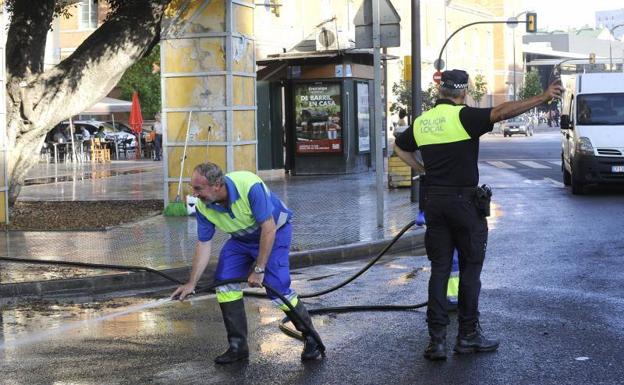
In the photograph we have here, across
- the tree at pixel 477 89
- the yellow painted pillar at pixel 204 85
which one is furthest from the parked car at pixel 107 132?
the tree at pixel 477 89

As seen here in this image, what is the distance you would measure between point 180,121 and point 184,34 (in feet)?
4.72

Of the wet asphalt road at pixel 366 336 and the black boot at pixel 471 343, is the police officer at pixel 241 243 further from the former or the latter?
the black boot at pixel 471 343

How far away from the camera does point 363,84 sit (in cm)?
2670

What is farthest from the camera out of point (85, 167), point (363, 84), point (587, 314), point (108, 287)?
point (85, 167)

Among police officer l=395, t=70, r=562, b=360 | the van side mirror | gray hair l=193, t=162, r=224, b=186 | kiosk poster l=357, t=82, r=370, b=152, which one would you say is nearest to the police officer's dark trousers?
police officer l=395, t=70, r=562, b=360

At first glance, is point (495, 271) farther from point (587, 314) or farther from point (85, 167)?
point (85, 167)

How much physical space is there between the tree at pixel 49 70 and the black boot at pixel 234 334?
32.6 feet

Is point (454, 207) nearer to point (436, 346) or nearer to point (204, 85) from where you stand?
point (436, 346)

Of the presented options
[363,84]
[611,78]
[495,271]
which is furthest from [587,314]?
[363,84]

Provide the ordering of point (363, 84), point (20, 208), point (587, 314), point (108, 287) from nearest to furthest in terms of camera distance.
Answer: point (587, 314) < point (108, 287) < point (20, 208) < point (363, 84)

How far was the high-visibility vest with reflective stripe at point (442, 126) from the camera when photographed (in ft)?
22.5

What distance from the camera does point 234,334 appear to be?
22.4 feet

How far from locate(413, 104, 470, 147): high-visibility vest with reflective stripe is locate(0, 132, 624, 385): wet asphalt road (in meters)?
1.43

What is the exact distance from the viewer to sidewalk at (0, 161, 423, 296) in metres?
11.0
